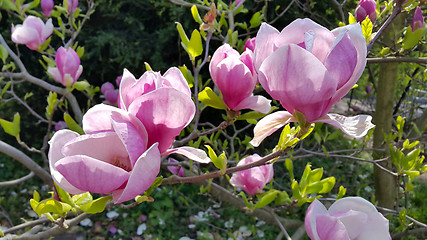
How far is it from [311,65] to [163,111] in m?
0.17

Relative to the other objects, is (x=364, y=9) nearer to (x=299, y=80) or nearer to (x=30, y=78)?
(x=299, y=80)

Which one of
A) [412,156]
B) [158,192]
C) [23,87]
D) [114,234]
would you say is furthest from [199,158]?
[23,87]

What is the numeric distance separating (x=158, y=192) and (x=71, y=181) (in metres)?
3.29

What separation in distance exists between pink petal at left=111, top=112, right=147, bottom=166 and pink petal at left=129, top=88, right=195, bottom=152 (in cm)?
2

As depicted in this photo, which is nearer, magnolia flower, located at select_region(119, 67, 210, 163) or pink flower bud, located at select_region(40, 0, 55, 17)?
magnolia flower, located at select_region(119, 67, 210, 163)

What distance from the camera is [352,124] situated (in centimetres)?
45

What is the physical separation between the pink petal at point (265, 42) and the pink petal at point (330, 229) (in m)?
0.21

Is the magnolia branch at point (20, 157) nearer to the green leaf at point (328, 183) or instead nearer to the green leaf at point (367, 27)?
the green leaf at point (328, 183)

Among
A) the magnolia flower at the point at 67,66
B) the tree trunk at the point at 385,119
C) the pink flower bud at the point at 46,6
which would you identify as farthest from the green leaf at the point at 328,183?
the tree trunk at the point at 385,119

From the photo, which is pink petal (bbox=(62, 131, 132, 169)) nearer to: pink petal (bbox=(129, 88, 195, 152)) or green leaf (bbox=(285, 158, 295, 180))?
pink petal (bbox=(129, 88, 195, 152))

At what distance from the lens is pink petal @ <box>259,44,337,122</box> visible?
15.4 inches

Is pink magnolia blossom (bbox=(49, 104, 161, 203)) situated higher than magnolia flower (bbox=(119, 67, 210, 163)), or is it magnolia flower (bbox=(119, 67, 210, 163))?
magnolia flower (bbox=(119, 67, 210, 163))

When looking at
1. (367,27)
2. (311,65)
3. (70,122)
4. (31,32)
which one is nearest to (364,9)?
(367,27)

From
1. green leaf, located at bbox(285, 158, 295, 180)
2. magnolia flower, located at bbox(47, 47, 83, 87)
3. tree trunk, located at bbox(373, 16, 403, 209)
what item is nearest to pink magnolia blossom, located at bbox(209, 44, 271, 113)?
green leaf, located at bbox(285, 158, 295, 180)
